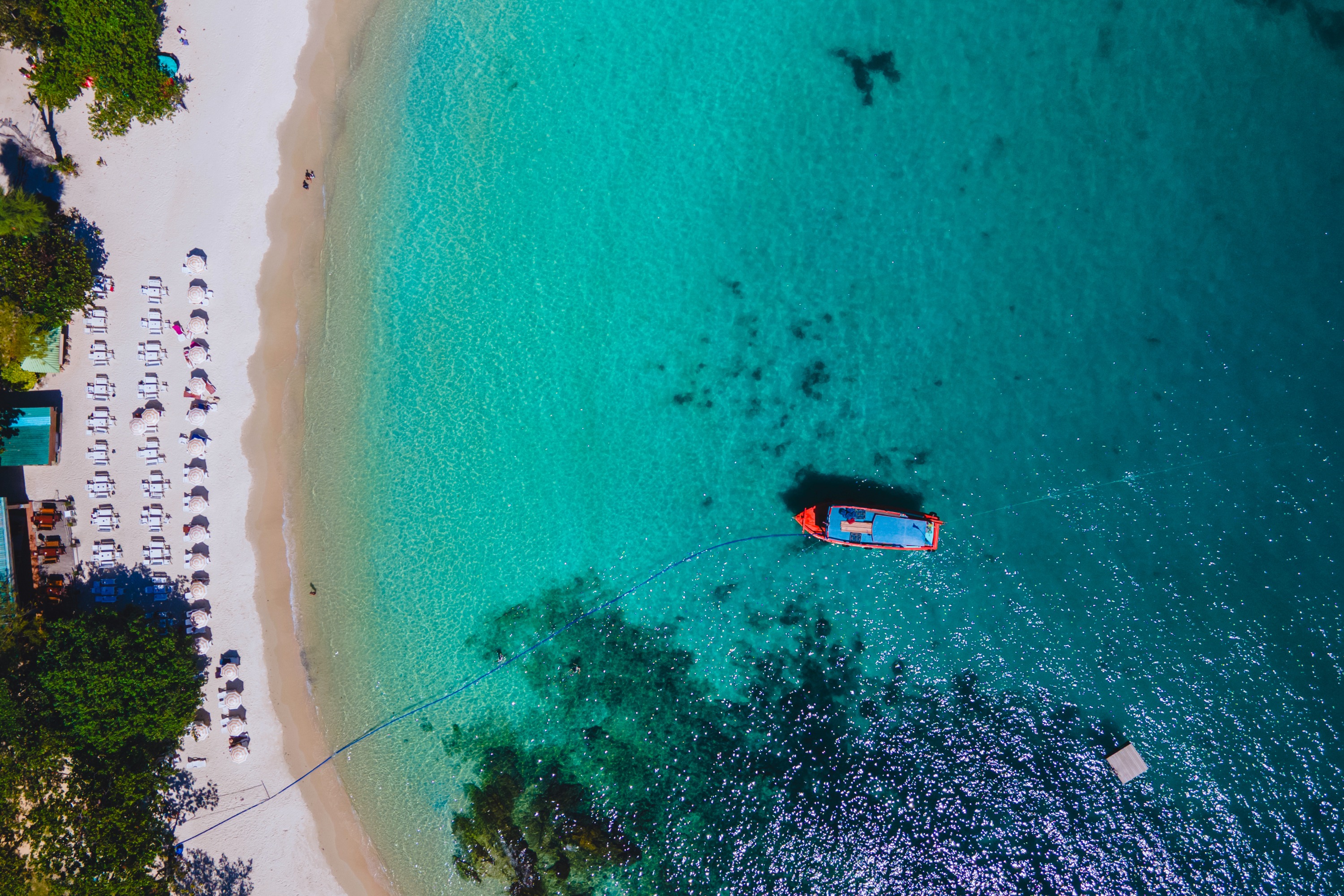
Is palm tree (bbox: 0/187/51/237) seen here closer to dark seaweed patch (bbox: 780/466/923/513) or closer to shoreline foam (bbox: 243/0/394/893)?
shoreline foam (bbox: 243/0/394/893)

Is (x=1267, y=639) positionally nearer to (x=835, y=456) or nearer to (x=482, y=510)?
(x=835, y=456)

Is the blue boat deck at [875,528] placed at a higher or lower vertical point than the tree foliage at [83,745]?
lower

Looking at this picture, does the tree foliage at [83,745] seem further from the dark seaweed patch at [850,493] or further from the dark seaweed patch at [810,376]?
the dark seaweed patch at [810,376]

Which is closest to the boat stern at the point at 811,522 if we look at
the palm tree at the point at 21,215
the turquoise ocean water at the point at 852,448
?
the turquoise ocean water at the point at 852,448

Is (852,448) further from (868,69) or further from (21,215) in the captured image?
Result: (21,215)

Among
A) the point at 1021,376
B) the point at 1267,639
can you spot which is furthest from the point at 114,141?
the point at 1267,639

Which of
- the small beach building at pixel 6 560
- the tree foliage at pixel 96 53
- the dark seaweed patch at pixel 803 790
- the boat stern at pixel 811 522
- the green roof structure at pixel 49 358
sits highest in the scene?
the tree foliage at pixel 96 53

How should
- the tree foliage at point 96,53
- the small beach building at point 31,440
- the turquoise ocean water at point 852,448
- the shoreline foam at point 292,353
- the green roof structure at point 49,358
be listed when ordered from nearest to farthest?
the tree foliage at point 96,53 → the small beach building at point 31,440 → the green roof structure at point 49,358 → the shoreline foam at point 292,353 → the turquoise ocean water at point 852,448
